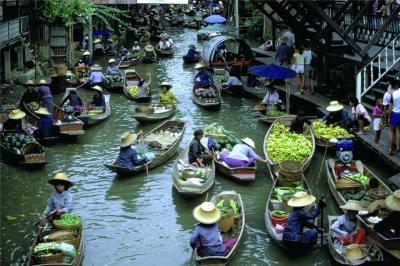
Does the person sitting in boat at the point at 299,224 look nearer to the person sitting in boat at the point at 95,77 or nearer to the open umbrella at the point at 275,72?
the open umbrella at the point at 275,72

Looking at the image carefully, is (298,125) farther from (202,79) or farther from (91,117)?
(202,79)

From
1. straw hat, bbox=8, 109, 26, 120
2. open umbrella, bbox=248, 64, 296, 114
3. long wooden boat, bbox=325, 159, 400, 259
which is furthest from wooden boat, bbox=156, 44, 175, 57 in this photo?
long wooden boat, bbox=325, 159, 400, 259

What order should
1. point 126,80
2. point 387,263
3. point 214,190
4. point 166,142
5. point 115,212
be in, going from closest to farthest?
point 387,263
point 115,212
point 214,190
point 166,142
point 126,80

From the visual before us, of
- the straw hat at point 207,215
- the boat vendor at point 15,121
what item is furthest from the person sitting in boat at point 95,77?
the straw hat at point 207,215

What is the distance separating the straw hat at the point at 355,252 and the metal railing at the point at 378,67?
29.5ft

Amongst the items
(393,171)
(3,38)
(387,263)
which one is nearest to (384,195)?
(387,263)

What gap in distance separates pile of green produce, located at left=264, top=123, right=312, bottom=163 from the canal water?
0.57 metres

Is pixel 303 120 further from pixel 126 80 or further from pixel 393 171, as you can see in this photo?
pixel 126 80

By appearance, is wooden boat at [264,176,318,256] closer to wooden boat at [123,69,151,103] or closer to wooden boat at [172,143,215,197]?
wooden boat at [172,143,215,197]

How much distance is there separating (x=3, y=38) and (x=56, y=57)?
5742mm

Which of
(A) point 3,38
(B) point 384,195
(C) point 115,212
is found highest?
(A) point 3,38

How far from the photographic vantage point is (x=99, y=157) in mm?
17109

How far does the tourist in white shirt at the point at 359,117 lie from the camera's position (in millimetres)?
16145

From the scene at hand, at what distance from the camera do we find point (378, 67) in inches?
738
